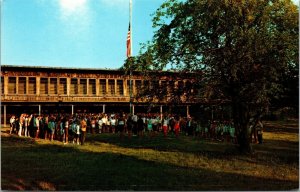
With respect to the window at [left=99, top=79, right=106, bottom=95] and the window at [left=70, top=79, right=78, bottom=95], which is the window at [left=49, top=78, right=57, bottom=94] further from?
the window at [left=99, top=79, right=106, bottom=95]

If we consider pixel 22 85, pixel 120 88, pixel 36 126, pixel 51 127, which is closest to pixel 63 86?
pixel 22 85

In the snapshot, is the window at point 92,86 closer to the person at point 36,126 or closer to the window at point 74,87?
the window at point 74,87

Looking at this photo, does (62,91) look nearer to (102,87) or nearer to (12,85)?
(102,87)

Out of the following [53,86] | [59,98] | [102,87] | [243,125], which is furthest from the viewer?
[102,87]

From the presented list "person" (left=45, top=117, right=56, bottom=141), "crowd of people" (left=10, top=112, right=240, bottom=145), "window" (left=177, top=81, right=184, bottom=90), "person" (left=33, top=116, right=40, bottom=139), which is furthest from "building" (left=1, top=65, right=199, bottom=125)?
"window" (left=177, top=81, right=184, bottom=90)

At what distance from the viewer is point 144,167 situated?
53.6 feet

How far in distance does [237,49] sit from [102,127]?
61.1ft

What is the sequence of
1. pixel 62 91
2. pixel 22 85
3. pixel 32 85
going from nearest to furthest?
pixel 22 85 < pixel 32 85 < pixel 62 91

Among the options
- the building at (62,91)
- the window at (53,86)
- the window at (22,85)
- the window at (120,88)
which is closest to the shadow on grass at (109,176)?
the building at (62,91)

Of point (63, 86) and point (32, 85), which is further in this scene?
point (63, 86)

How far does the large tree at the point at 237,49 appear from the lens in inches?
742

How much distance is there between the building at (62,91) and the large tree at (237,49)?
824 inches

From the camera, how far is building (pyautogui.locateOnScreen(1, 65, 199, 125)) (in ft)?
145

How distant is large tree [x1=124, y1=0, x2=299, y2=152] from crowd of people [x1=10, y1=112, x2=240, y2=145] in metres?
2.74
